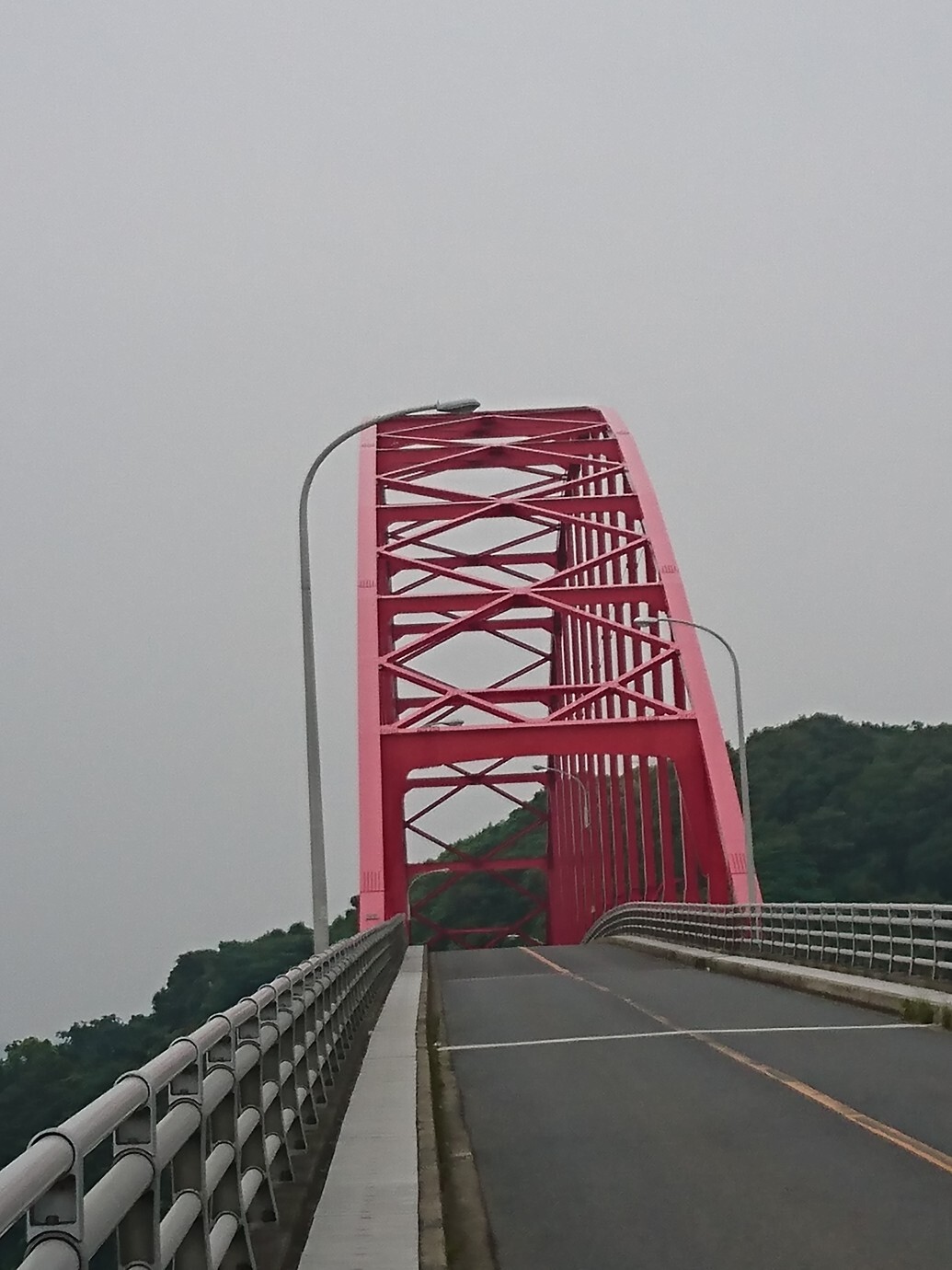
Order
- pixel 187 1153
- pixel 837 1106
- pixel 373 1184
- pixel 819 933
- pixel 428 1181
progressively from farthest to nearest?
pixel 819 933, pixel 837 1106, pixel 428 1181, pixel 373 1184, pixel 187 1153

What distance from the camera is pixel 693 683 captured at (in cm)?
4144

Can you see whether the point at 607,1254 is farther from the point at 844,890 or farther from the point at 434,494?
the point at 844,890

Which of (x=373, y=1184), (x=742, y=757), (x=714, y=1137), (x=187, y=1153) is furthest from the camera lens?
(x=742, y=757)

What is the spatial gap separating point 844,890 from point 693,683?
48.7m

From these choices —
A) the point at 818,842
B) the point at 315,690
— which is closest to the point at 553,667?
the point at 818,842

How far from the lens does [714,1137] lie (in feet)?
32.1

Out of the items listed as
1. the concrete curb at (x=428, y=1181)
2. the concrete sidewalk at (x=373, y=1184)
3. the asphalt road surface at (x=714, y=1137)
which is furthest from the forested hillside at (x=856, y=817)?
the concrete sidewalk at (x=373, y=1184)

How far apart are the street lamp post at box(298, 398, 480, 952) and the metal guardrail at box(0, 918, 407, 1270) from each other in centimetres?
889

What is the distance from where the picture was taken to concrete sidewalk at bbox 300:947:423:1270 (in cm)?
668

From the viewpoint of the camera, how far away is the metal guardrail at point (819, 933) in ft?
69.3

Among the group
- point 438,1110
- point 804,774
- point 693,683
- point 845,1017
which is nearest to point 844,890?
point 804,774

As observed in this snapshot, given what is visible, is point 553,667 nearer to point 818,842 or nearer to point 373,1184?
point 818,842

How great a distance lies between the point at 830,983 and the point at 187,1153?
53.8 ft

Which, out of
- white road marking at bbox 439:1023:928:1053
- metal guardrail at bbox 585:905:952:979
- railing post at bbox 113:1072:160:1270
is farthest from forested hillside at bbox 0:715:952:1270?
railing post at bbox 113:1072:160:1270
